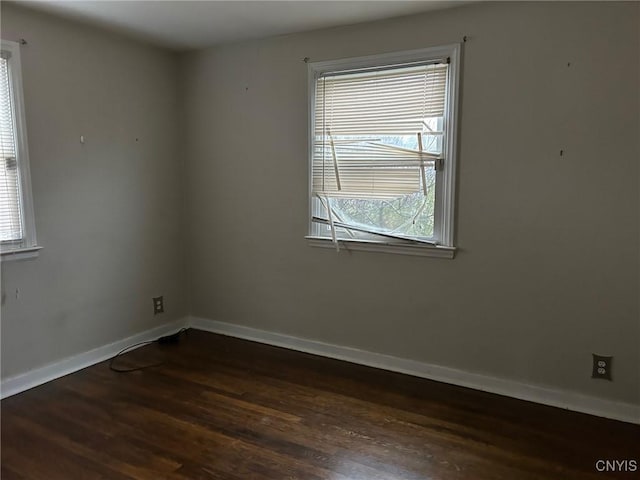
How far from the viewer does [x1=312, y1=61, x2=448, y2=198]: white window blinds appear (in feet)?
9.47

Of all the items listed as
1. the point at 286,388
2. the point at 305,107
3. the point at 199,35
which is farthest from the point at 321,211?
the point at 199,35

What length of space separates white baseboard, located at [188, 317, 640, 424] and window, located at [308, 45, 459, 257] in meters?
0.76

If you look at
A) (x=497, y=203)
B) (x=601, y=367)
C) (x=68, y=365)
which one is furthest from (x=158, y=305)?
(x=601, y=367)

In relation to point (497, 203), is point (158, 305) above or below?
below

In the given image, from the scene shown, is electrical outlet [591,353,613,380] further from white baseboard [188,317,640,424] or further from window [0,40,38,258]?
window [0,40,38,258]

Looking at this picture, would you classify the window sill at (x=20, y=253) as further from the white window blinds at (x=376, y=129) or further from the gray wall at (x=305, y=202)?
the white window blinds at (x=376, y=129)

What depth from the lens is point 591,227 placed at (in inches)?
98.5

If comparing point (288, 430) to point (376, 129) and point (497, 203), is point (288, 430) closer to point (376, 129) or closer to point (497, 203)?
point (497, 203)

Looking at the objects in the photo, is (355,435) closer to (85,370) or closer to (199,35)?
(85,370)

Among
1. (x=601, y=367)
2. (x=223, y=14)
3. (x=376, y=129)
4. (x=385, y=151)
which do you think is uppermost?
(x=223, y=14)

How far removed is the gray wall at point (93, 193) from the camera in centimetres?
284

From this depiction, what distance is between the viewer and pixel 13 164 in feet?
9.05

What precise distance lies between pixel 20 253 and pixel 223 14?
1.90m

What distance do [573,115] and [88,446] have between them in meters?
3.01
